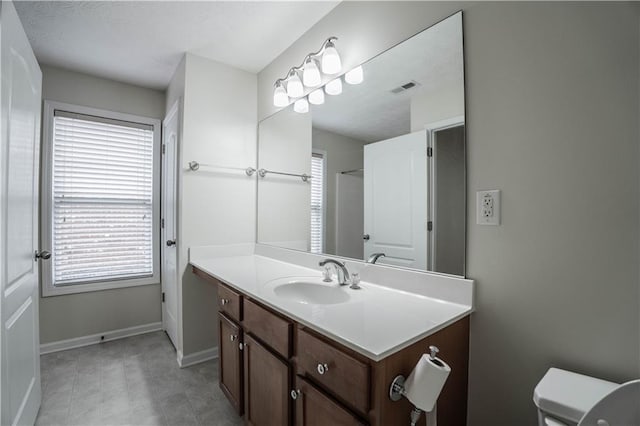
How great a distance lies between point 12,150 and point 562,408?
213cm

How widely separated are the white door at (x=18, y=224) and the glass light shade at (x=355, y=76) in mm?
1467

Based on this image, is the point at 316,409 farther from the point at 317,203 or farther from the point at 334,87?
the point at 334,87

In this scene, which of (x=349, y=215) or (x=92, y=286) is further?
(x=92, y=286)

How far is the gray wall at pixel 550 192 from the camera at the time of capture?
2.64ft

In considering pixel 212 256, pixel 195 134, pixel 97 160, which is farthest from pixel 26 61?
pixel 212 256

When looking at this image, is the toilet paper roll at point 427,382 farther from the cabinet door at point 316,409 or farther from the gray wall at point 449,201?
the gray wall at point 449,201

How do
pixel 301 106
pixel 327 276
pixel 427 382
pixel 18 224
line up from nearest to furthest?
pixel 427 382 → pixel 18 224 → pixel 327 276 → pixel 301 106

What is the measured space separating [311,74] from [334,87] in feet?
0.56

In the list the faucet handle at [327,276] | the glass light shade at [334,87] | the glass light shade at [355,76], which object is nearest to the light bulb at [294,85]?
the glass light shade at [334,87]

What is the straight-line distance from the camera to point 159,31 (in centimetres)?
194

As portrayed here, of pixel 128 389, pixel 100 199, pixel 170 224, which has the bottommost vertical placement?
pixel 128 389

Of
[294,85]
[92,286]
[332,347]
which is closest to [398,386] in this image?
[332,347]

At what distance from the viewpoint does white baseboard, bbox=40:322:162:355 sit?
244 centimetres

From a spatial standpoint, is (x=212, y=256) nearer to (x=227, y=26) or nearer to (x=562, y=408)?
(x=227, y=26)
